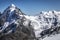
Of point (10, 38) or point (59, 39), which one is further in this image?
point (10, 38)

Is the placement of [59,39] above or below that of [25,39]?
Result: above

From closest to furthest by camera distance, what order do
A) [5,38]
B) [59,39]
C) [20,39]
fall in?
[59,39]
[5,38]
[20,39]

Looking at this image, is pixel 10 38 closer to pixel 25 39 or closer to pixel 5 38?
pixel 5 38

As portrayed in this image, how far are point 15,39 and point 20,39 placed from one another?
35.3 ft

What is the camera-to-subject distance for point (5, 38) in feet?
553

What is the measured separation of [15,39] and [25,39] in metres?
14.7

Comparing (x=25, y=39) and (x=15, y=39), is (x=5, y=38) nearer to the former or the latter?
(x=15, y=39)

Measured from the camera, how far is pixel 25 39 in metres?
189

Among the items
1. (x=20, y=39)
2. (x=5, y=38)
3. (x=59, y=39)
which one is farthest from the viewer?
(x=20, y=39)

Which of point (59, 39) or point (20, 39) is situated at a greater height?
point (59, 39)

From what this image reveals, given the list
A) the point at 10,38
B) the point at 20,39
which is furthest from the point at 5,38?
the point at 20,39

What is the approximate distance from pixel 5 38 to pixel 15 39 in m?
13.6

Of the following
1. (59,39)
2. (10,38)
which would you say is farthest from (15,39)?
(59,39)

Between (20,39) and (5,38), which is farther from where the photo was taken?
(20,39)
